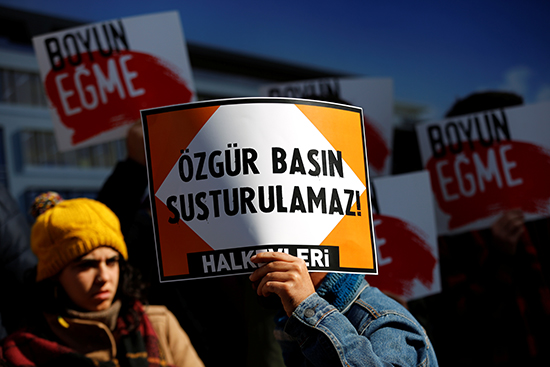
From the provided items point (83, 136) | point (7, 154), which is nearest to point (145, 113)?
point (83, 136)

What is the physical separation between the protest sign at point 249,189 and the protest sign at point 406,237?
3.40 feet

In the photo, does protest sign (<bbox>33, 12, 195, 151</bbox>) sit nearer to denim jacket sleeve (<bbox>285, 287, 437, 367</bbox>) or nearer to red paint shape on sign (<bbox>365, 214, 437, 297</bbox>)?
red paint shape on sign (<bbox>365, 214, 437, 297</bbox>)

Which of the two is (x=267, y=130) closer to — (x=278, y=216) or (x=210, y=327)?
(x=278, y=216)

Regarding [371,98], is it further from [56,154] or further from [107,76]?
[56,154]

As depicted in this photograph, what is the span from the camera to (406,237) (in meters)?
2.47

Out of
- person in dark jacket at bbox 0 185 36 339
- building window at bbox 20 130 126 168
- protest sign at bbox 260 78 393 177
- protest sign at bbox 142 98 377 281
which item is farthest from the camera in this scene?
building window at bbox 20 130 126 168

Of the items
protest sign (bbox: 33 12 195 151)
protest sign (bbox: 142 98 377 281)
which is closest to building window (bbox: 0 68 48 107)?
protest sign (bbox: 33 12 195 151)

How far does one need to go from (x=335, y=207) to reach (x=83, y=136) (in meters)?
1.79

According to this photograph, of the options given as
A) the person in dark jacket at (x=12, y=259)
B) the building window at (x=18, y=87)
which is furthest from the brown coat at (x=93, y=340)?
the building window at (x=18, y=87)

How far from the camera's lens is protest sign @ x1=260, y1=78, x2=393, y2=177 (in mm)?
3211

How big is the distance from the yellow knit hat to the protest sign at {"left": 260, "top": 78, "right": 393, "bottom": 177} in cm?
153

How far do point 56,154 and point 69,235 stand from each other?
24.1 metres

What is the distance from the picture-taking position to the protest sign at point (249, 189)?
136 centimetres

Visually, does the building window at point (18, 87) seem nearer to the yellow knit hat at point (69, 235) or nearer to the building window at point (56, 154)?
the building window at point (56, 154)
